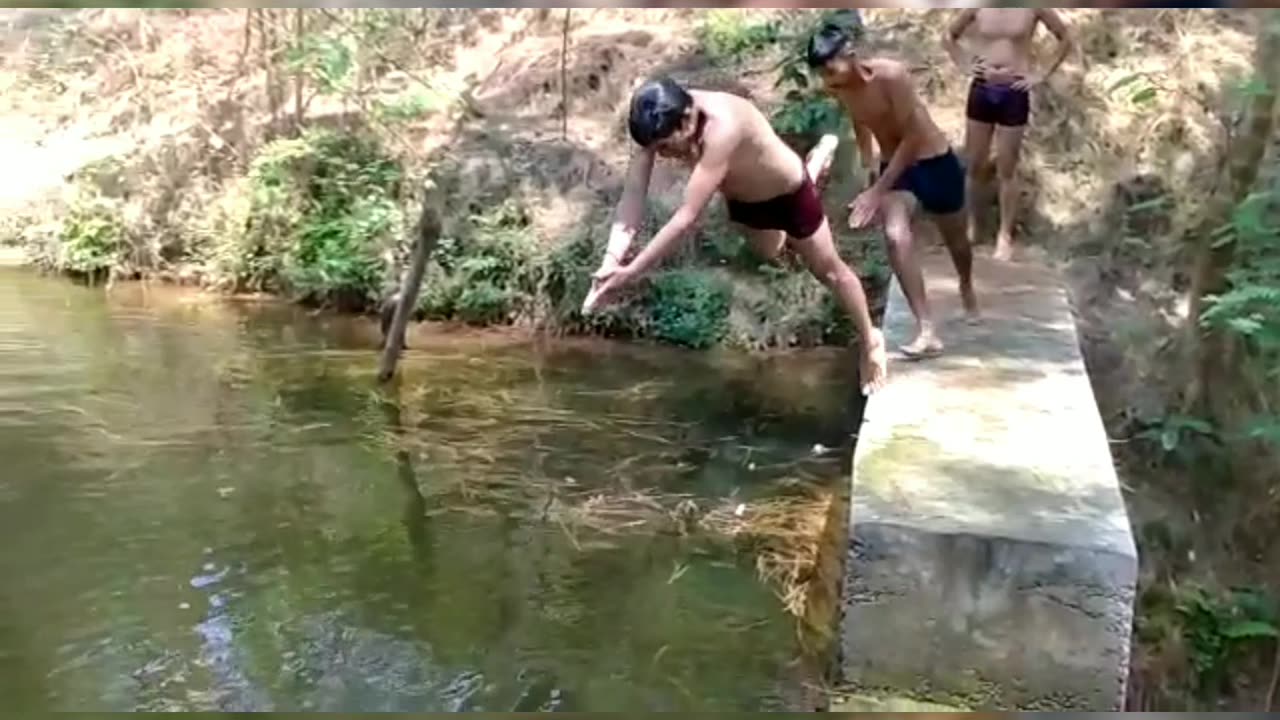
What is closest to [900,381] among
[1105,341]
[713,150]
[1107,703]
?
[713,150]

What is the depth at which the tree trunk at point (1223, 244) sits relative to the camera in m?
4.89

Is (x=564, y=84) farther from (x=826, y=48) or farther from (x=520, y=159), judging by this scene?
(x=826, y=48)

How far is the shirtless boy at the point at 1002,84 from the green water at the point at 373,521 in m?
1.24

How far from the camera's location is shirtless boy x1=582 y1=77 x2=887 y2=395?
346 cm

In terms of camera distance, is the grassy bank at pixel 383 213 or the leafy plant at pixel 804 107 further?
the leafy plant at pixel 804 107

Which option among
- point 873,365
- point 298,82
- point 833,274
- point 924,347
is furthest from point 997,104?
point 298,82

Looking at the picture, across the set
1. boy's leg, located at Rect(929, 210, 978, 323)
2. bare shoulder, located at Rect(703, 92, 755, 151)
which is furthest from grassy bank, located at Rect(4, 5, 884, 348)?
bare shoulder, located at Rect(703, 92, 755, 151)

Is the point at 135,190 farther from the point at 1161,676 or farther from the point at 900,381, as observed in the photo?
the point at 1161,676

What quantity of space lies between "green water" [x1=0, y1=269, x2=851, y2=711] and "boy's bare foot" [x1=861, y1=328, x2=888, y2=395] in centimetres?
72

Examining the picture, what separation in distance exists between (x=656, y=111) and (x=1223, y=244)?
2999mm

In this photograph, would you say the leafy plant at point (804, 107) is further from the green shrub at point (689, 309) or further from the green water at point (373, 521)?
the green water at point (373, 521)

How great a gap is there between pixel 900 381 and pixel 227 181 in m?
5.82

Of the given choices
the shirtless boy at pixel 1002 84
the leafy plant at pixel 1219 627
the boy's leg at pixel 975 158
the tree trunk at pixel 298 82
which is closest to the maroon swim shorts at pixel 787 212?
the shirtless boy at pixel 1002 84

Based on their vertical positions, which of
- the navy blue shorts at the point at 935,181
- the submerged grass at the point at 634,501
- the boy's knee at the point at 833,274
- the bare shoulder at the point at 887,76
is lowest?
the submerged grass at the point at 634,501
